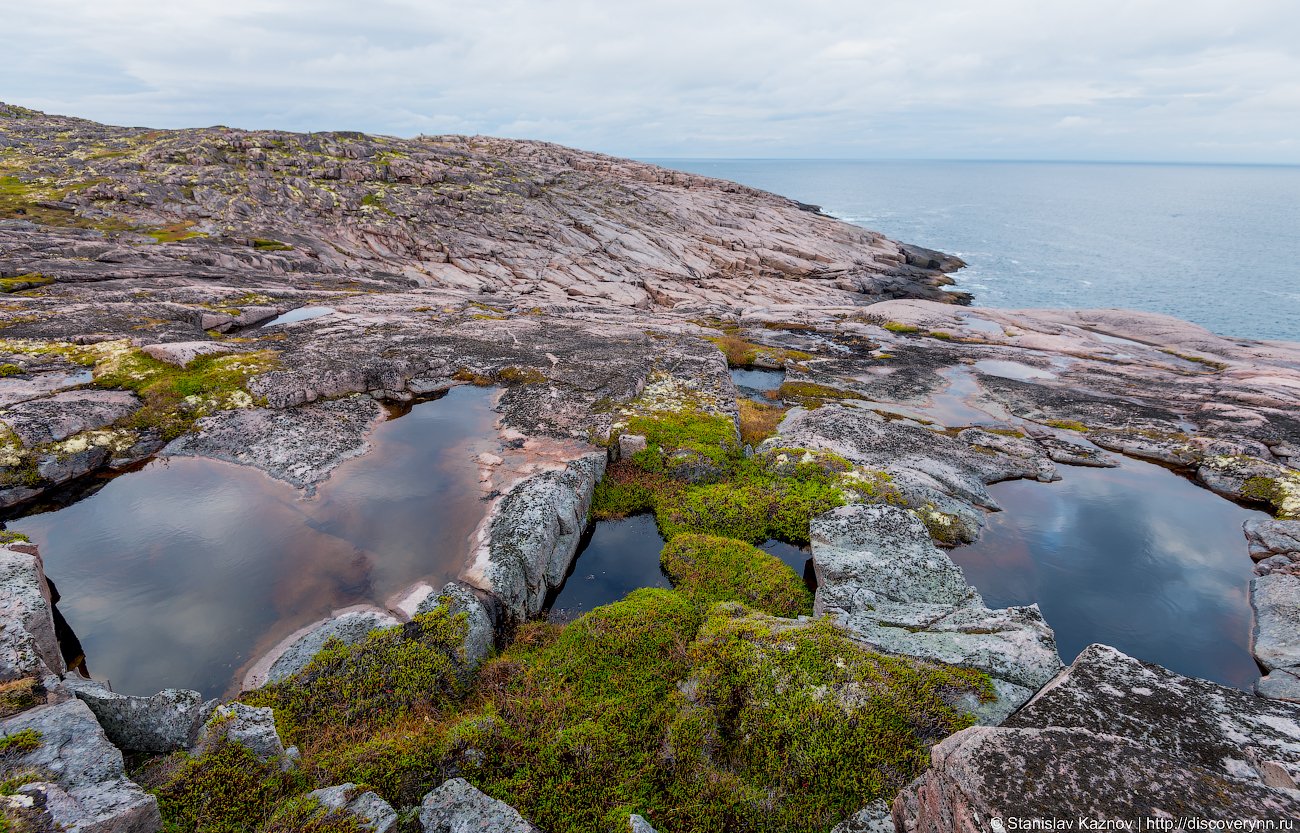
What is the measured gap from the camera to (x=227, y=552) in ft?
66.8

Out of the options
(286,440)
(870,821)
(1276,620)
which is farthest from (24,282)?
(1276,620)

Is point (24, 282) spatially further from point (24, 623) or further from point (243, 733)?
point (243, 733)

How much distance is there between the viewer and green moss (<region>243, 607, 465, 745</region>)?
1459cm

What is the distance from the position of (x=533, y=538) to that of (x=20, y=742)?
13.1m

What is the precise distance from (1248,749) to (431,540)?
22.9 m

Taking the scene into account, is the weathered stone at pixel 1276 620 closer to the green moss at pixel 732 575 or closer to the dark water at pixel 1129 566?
the dark water at pixel 1129 566

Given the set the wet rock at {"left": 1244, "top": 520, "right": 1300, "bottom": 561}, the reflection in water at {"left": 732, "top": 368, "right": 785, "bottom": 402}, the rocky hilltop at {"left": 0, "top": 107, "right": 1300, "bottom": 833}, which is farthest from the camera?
the reflection in water at {"left": 732, "top": 368, "right": 785, "bottom": 402}

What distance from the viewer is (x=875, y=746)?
12.8m

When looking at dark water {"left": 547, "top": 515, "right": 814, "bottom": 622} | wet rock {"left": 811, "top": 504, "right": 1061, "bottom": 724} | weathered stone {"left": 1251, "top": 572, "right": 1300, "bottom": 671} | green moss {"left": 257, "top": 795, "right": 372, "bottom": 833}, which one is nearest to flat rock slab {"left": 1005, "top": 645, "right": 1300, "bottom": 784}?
wet rock {"left": 811, "top": 504, "right": 1061, "bottom": 724}

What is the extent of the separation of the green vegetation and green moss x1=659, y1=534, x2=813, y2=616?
23.8 m

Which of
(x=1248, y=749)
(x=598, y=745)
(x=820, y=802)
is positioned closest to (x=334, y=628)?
(x=598, y=745)

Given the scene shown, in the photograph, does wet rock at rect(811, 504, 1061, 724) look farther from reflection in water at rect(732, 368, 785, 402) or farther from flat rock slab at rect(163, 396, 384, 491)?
flat rock slab at rect(163, 396, 384, 491)

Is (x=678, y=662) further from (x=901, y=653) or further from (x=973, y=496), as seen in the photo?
(x=973, y=496)

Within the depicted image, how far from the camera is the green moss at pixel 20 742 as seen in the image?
9955mm
